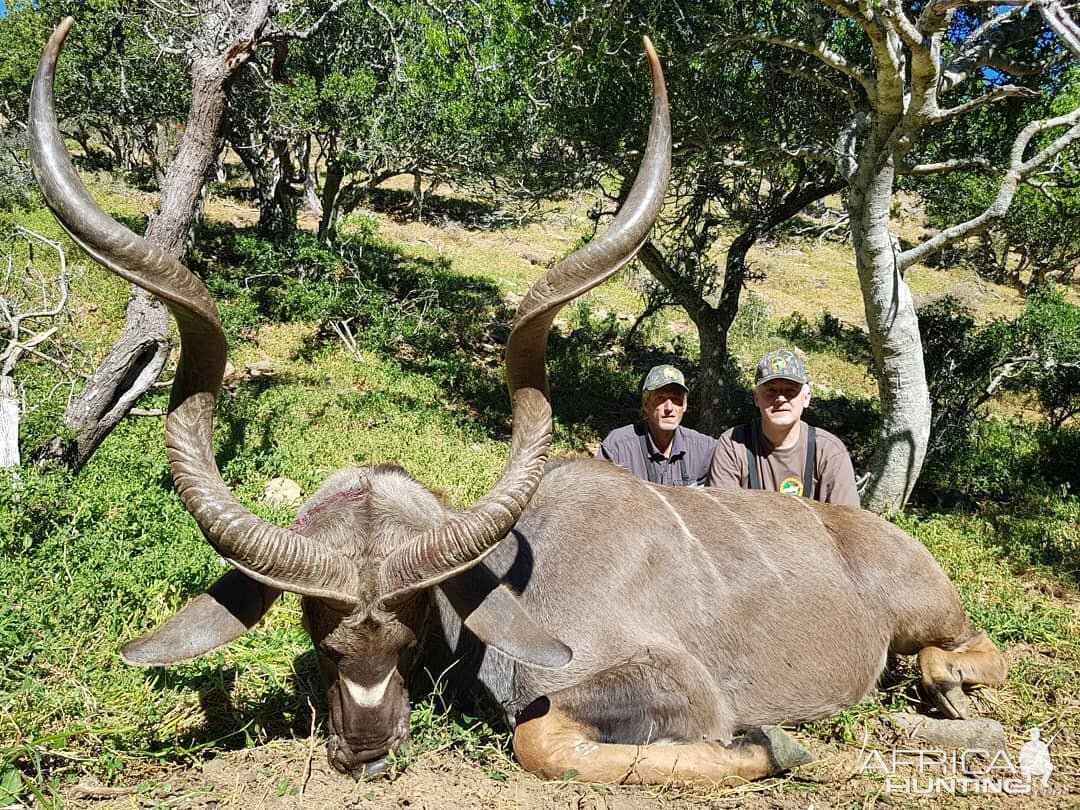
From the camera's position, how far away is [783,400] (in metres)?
5.46

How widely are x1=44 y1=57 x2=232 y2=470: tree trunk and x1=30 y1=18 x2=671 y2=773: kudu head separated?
370 centimetres

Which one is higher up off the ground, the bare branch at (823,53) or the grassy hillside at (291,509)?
the bare branch at (823,53)

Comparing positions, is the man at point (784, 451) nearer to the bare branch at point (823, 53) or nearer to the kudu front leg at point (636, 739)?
the kudu front leg at point (636, 739)

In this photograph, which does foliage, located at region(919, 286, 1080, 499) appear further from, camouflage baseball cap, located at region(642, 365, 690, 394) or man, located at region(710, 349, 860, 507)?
camouflage baseball cap, located at region(642, 365, 690, 394)

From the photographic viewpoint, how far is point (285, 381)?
10.9 metres

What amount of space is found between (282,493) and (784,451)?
4.48 metres

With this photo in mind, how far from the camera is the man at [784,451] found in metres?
5.46

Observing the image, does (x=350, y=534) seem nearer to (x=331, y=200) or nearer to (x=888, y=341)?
(x=888, y=341)

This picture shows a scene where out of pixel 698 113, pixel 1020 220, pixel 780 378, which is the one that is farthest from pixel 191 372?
pixel 1020 220

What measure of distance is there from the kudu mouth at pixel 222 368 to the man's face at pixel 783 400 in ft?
8.83

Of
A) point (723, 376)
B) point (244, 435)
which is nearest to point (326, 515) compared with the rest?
point (244, 435)

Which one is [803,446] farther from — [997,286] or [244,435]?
[997,286]

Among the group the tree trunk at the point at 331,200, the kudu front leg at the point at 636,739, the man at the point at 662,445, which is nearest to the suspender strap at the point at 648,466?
the man at the point at 662,445

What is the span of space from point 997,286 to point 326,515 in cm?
3219
